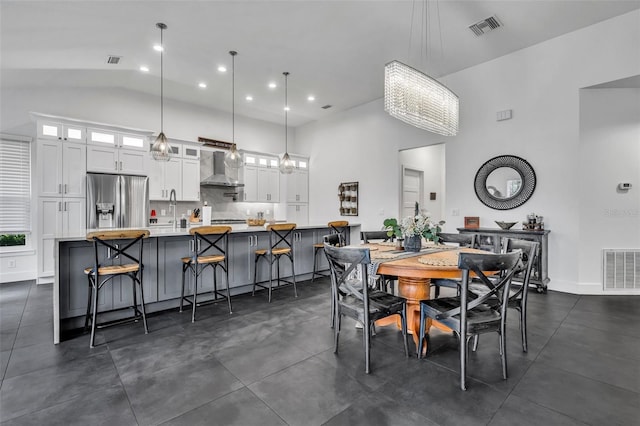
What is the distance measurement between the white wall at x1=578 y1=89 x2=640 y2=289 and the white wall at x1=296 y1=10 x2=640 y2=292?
0.10 meters

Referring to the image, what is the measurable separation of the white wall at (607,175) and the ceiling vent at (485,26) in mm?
1605

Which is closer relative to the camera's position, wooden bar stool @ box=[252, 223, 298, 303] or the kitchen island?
the kitchen island

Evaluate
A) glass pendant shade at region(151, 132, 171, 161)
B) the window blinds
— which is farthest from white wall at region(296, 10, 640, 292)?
the window blinds

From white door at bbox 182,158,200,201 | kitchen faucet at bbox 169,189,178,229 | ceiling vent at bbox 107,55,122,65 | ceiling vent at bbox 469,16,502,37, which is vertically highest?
ceiling vent at bbox 469,16,502,37

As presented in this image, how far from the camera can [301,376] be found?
7.09 ft

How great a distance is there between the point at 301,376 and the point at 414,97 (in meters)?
2.69

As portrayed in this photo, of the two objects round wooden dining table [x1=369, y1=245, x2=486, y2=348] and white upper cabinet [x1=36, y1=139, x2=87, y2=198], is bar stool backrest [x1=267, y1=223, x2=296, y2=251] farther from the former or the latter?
white upper cabinet [x1=36, y1=139, x2=87, y2=198]

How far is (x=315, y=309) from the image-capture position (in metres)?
3.63

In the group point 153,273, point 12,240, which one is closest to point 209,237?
point 153,273

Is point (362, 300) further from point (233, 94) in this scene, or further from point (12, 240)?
point (12, 240)

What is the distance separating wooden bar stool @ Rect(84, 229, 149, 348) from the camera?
9.07 feet

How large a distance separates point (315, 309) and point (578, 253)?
12.2ft

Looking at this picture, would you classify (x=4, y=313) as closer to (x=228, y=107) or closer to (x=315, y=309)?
(x=315, y=309)

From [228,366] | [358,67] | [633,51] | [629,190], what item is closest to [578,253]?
[629,190]
